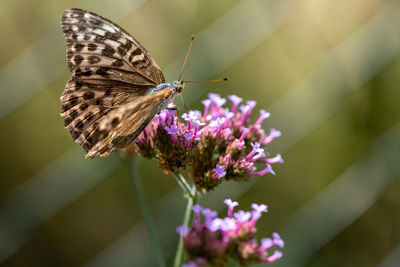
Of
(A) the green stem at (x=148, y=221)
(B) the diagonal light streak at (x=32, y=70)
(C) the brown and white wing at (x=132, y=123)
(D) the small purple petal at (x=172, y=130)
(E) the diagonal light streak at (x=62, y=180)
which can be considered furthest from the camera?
(E) the diagonal light streak at (x=62, y=180)

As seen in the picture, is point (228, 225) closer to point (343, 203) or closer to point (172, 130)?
point (172, 130)

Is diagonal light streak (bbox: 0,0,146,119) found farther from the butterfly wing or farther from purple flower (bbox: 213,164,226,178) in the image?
purple flower (bbox: 213,164,226,178)

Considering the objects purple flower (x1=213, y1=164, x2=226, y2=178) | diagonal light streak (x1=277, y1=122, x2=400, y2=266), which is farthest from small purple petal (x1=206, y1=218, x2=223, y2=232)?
diagonal light streak (x1=277, y1=122, x2=400, y2=266)

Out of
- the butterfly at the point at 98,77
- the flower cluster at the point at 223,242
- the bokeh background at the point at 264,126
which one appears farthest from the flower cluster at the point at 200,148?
the bokeh background at the point at 264,126

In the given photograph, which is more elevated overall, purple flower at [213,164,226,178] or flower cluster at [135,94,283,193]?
flower cluster at [135,94,283,193]

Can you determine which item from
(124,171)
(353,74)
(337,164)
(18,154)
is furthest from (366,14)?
(18,154)

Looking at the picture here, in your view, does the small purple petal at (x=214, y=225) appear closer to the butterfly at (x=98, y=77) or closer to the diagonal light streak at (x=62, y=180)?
the butterfly at (x=98, y=77)

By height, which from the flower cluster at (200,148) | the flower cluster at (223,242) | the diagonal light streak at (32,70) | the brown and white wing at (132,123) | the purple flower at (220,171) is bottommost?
the flower cluster at (223,242)

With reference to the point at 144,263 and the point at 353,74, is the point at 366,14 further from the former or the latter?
the point at 144,263

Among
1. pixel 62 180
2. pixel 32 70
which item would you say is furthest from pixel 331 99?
pixel 32 70
